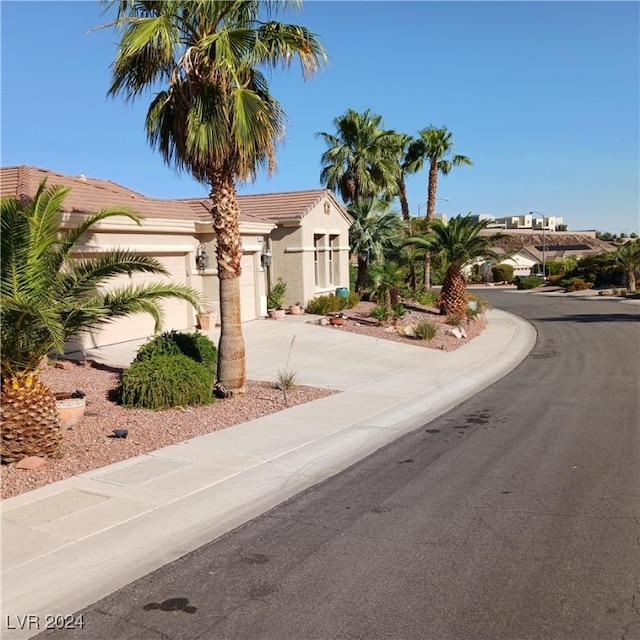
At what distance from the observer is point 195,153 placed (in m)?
11.0

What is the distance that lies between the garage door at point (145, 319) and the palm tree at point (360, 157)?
555 inches

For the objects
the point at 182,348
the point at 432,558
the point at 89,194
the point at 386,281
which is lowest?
the point at 432,558

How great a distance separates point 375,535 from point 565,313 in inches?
1245

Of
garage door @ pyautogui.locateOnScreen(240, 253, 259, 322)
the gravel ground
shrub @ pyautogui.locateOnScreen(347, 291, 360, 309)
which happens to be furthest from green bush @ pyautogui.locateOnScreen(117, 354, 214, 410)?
shrub @ pyautogui.locateOnScreen(347, 291, 360, 309)

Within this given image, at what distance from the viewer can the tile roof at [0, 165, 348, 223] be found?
15.7 m

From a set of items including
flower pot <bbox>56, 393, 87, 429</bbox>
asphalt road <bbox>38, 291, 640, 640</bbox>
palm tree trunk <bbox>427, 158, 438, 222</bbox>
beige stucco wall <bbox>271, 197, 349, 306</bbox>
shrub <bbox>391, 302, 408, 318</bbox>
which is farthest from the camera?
palm tree trunk <bbox>427, 158, 438, 222</bbox>

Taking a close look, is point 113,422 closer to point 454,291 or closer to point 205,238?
point 205,238

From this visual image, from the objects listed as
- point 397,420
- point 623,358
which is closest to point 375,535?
point 397,420

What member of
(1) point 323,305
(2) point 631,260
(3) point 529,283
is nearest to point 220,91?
(1) point 323,305

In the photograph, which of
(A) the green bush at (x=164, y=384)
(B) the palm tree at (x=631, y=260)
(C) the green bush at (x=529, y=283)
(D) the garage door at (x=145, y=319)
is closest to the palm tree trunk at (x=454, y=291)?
(D) the garage door at (x=145, y=319)

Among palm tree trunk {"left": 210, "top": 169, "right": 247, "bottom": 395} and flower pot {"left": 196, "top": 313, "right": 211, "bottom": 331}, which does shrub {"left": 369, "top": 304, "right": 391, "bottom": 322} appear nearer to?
flower pot {"left": 196, "top": 313, "right": 211, "bottom": 331}

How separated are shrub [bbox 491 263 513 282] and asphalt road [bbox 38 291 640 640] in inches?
2702

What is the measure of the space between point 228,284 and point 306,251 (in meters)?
14.0

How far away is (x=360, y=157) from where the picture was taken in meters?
31.3
